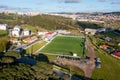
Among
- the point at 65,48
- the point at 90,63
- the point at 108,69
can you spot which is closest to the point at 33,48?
the point at 65,48

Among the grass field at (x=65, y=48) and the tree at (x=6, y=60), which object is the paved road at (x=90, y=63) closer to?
the grass field at (x=65, y=48)

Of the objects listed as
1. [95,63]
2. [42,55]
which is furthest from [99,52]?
[42,55]

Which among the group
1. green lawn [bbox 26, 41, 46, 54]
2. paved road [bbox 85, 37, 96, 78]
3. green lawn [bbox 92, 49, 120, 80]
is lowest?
green lawn [bbox 92, 49, 120, 80]

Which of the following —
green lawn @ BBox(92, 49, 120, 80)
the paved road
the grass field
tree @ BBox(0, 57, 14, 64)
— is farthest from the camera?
the grass field

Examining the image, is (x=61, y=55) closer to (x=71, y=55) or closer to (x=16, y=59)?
(x=71, y=55)

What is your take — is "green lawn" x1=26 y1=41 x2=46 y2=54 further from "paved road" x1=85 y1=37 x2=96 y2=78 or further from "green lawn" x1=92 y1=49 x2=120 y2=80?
"green lawn" x1=92 y1=49 x2=120 y2=80

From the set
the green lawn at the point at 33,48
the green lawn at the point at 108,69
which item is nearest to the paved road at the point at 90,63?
the green lawn at the point at 108,69

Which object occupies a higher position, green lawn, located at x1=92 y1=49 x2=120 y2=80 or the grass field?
the grass field

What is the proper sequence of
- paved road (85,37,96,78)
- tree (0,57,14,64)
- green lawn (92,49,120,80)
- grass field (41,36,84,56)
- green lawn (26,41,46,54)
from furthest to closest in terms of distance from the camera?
grass field (41,36,84,56), green lawn (26,41,46,54), paved road (85,37,96,78), green lawn (92,49,120,80), tree (0,57,14,64)

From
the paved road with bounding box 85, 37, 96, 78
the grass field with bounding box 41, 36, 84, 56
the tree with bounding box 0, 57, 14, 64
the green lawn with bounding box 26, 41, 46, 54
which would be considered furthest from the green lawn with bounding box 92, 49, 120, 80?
the green lawn with bounding box 26, 41, 46, 54
